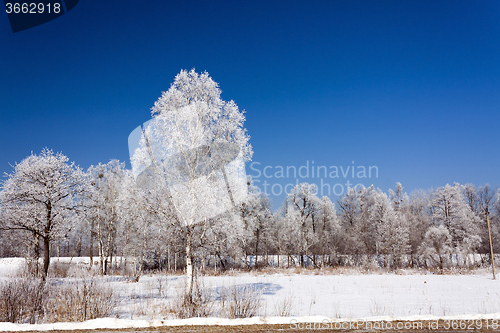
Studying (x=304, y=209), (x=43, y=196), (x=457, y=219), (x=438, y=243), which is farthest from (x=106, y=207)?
(x=457, y=219)

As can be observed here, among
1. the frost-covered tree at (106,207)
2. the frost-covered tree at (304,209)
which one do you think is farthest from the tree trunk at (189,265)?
the frost-covered tree at (304,209)

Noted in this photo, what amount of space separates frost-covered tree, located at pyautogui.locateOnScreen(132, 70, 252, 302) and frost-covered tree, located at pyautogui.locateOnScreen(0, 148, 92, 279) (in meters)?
7.55

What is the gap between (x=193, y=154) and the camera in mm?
12359

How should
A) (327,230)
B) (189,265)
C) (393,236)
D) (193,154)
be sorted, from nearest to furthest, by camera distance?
(189,265)
(193,154)
(393,236)
(327,230)

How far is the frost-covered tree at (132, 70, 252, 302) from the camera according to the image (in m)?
11.8

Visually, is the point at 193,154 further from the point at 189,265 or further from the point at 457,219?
the point at 457,219

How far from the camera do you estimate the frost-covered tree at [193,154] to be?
11.8 meters

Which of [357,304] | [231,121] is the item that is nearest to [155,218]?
[231,121]

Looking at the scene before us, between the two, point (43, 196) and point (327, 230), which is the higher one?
point (43, 196)

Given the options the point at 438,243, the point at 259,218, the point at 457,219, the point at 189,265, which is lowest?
→ the point at 438,243

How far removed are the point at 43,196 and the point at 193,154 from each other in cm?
985

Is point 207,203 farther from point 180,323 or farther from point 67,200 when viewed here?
point 67,200

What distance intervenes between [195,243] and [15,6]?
12213mm

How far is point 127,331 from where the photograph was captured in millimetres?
6883
